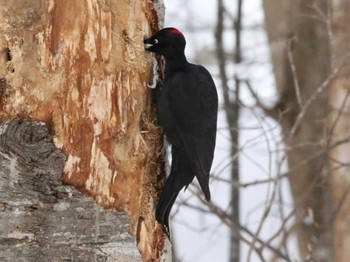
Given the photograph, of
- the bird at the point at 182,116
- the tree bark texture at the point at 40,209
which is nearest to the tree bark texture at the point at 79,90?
the tree bark texture at the point at 40,209

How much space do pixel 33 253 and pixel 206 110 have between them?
3.18ft

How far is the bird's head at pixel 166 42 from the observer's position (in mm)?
2807

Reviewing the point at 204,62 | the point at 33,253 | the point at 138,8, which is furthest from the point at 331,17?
the point at 33,253

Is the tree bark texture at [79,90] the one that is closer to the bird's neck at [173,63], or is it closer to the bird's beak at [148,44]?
the bird's beak at [148,44]

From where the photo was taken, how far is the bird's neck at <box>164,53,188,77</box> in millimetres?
2998

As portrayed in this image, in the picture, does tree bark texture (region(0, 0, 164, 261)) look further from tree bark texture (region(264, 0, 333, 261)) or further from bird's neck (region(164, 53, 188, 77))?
tree bark texture (region(264, 0, 333, 261))

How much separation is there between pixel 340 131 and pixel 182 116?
2.71 meters

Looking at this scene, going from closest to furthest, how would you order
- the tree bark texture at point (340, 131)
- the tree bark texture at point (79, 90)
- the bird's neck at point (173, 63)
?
the tree bark texture at point (79, 90) → the bird's neck at point (173, 63) → the tree bark texture at point (340, 131)

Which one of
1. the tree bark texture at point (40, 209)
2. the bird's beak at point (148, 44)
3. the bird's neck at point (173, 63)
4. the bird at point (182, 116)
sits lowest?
the tree bark texture at point (40, 209)

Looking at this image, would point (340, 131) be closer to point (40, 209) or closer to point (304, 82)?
point (304, 82)

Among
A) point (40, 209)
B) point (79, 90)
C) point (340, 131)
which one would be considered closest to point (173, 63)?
point (79, 90)

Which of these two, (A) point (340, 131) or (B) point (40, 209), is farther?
(A) point (340, 131)

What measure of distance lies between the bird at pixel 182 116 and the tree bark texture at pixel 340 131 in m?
2.42

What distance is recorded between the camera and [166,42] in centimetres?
291
